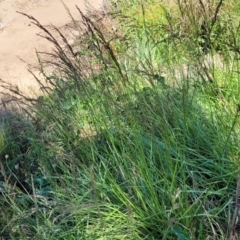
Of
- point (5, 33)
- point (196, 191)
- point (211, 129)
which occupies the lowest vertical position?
point (196, 191)

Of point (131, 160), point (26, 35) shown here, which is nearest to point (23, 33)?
point (26, 35)

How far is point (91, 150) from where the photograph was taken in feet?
8.45

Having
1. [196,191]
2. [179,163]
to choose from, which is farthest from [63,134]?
[196,191]

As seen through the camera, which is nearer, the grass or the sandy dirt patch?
the grass

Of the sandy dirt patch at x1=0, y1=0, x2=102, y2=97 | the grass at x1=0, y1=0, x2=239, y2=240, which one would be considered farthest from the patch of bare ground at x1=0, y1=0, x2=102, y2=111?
the grass at x1=0, y1=0, x2=239, y2=240

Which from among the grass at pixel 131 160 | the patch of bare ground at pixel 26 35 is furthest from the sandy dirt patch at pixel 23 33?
the grass at pixel 131 160

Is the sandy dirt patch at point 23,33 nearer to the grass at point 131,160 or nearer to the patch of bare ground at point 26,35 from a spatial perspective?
the patch of bare ground at point 26,35

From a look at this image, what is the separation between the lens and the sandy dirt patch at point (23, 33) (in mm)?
5742

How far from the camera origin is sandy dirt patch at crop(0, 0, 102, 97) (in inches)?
226

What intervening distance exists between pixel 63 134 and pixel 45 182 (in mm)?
348

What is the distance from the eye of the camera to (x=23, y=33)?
699 centimetres

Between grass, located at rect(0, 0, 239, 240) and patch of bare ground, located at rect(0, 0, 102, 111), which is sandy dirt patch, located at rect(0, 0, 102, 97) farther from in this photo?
grass, located at rect(0, 0, 239, 240)

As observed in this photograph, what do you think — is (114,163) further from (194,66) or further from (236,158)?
(194,66)

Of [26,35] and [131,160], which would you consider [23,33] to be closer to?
[26,35]
